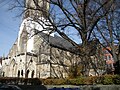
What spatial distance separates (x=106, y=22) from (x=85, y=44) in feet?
17.9

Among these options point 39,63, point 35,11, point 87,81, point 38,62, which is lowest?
point 87,81

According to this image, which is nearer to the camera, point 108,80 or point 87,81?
point 108,80

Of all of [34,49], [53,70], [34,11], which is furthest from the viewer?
[34,49]

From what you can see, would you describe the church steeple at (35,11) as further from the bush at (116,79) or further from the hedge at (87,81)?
the bush at (116,79)

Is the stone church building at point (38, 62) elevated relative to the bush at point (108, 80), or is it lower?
elevated

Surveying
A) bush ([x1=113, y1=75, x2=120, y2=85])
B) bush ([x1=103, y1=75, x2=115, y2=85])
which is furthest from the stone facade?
bush ([x1=113, y1=75, x2=120, y2=85])

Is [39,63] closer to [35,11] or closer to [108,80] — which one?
[35,11]

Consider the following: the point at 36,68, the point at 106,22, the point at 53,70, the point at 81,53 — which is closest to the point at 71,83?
the point at 81,53

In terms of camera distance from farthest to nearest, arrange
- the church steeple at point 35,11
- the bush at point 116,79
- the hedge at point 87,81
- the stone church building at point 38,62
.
A: the stone church building at point 38,62 → the church steeple at point 35,11 → the hedge at point 87,81 → the bush at point 116,79

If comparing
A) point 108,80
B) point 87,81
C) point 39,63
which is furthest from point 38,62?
point 108,80

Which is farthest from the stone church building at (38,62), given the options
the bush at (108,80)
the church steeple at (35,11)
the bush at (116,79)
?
the bush at (116,79)

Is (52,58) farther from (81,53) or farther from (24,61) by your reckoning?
(81,53)

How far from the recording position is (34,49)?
58.3m

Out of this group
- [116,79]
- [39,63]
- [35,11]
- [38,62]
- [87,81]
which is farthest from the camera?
[38,62]
